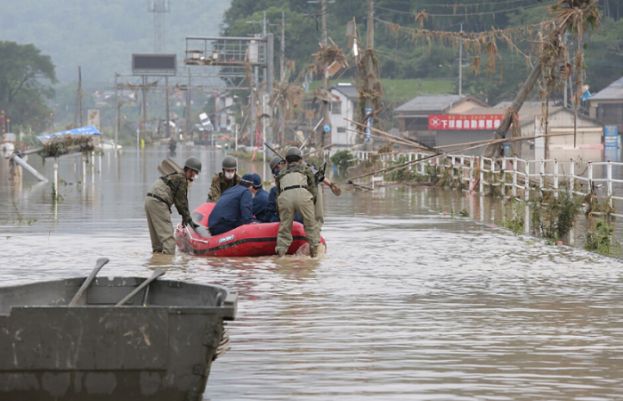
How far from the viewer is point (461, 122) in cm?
10550

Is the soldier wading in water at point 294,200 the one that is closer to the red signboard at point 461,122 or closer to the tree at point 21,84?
the red signboard at point 461,122

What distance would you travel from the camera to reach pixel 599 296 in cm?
1494

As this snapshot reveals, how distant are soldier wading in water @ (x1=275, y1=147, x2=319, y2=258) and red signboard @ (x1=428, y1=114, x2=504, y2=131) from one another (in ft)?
279

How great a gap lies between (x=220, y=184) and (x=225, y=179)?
36cm

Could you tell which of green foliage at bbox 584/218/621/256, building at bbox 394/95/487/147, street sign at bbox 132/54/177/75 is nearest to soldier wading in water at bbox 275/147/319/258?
green foliage at bbox 584/218/621/256

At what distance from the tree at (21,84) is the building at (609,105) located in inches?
3019

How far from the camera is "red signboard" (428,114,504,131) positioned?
341 feet

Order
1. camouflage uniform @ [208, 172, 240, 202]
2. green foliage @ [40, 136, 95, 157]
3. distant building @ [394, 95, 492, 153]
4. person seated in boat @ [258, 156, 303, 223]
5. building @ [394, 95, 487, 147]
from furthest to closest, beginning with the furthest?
1. building @ [394, 95, 487, 147]
2. distant building @ [394, 95, 492, 153]
3. green foliage @ [40, 136, 95, 157]
4. camouflage uniform @ [208, 172, 240, 202]
5. person seated in boat @ [258, 156, 303, 223]

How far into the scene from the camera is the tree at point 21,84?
170 m

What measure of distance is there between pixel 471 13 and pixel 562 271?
377 ft

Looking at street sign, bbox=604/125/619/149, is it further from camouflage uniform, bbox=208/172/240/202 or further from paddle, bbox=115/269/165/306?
paddle, bbox=115/269/165/306

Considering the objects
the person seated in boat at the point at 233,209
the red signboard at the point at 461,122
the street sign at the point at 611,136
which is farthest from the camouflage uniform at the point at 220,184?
the street sign at the point at 611,136

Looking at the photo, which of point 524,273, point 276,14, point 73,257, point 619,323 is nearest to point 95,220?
point 73,257

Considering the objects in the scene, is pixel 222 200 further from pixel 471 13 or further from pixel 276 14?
pixel 276 14
